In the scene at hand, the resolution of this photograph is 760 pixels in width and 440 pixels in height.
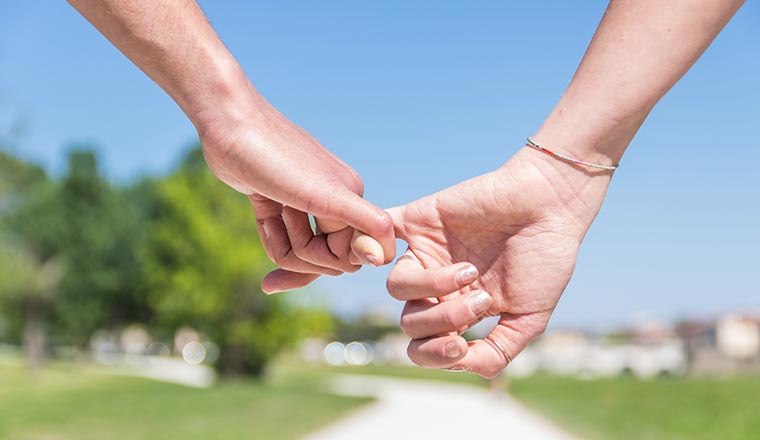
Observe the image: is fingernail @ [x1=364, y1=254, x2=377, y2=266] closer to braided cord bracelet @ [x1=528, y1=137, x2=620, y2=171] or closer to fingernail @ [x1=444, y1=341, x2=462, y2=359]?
fingernail @ [x1=444, y1=341, x2=462, y2=359]

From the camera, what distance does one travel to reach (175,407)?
17.5 meters

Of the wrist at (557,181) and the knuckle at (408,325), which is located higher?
the wrist at (557,181)

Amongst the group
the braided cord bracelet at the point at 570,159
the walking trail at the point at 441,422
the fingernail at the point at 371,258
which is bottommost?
the walking trail at the point at 441,422

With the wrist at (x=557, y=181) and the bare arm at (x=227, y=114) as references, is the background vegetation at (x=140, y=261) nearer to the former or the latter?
the bare arm at (x=227, y=114)

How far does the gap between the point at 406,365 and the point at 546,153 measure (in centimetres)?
5152

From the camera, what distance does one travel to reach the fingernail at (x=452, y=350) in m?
2.02

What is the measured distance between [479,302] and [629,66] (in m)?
0.68

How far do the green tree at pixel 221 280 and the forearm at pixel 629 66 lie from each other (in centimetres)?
2617

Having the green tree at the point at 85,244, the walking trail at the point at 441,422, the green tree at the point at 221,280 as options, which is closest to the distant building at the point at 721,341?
the green tree at the point at 221,280

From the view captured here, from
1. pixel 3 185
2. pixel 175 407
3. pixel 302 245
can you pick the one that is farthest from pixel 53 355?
pixel 302 245

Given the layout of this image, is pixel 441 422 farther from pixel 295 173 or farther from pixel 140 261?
pixel 140 261

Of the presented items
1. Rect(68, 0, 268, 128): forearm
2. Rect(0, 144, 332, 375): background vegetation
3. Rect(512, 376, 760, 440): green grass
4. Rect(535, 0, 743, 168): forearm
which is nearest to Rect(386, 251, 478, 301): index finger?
Rect(535, 0, 743, 168): forearm

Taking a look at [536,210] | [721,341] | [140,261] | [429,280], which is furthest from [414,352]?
[721,341]

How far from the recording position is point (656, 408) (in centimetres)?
1856
